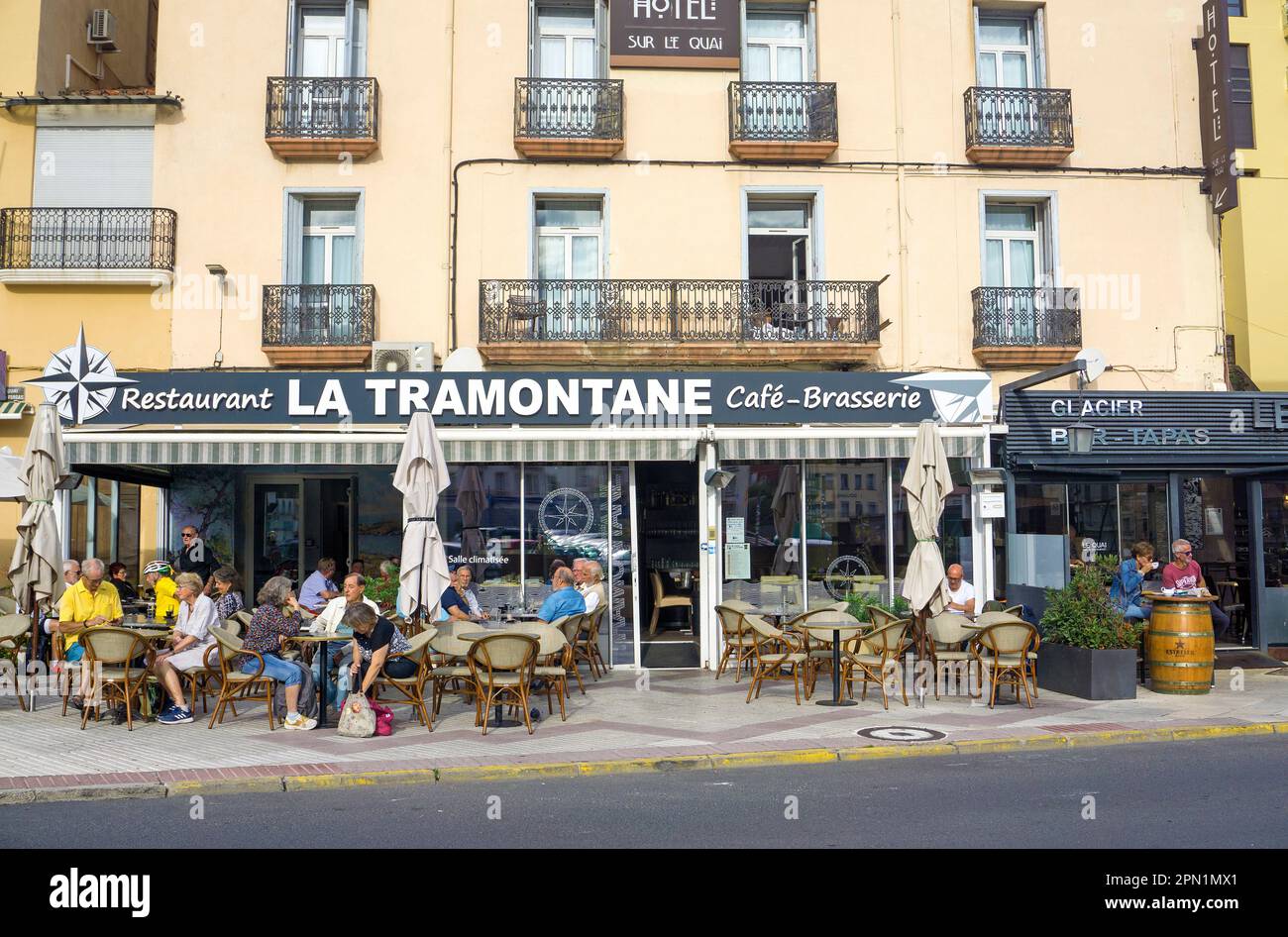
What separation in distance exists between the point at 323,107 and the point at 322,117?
0.15 m

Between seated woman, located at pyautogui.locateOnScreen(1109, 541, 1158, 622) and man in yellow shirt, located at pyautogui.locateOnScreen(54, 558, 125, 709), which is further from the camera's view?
seated woman, located at pyautogui.locateOnScreen(1109, 541, 1158, 622)

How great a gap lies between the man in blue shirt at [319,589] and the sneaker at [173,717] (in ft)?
9.75

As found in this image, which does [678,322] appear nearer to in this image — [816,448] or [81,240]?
[816,448]

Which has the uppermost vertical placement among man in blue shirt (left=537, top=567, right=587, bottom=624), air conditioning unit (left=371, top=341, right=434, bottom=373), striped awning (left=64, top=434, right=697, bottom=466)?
air conditioning unit (left=371, top=341, right=434, bottom=373)

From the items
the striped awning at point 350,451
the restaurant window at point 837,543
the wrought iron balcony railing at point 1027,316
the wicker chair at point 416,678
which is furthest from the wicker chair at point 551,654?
the wrought iron balcony railing at point 1027,316

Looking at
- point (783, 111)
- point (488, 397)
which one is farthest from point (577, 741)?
point (783, 111)

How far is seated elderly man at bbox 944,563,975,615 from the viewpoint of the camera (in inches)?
488

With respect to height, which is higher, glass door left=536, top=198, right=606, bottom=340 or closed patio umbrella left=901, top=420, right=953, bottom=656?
glass door left=536, top=198, right=606, bottom=340

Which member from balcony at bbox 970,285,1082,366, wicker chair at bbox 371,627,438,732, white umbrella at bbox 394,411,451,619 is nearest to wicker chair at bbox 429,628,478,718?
wicker chair at bbox 371,627,438,732

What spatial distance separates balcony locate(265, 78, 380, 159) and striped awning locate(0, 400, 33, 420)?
5.15 metres

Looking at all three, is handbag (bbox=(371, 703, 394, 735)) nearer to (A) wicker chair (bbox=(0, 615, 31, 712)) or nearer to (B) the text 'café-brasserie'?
(A) wicker chair (bbox=(0, 615, 31, 712))

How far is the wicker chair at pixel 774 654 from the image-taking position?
11.3 meters
